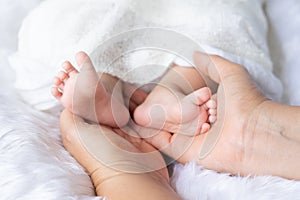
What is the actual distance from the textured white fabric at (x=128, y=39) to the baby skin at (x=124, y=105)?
0.09 m

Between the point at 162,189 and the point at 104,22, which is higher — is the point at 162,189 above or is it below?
below

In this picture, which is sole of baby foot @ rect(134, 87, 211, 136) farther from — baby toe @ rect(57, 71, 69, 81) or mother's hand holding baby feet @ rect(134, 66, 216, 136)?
baby toe @ rect(57, 71, 69, 81)

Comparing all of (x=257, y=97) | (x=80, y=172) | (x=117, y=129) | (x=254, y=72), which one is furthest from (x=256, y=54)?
(x=80, y=172)

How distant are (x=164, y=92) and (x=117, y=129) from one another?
11 centimetres

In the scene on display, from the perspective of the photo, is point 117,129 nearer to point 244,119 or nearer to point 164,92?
point 164,92

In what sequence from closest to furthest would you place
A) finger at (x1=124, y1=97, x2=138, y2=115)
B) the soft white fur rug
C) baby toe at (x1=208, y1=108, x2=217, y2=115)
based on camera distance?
the soft white fur rug
baby toe at (x1=208, y1=108, x2=217, y2=115)
finger at (x1=124, y1=97, x2=138, y2=115)

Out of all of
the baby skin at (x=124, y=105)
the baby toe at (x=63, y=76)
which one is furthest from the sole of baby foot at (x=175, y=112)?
the baby toe at (x=63, y=76)

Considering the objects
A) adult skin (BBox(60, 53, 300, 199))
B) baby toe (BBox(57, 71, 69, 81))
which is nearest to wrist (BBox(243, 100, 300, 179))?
adult skin (BBox(60, 53, 300, 199))

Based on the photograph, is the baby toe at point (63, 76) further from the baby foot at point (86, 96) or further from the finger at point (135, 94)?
the finger at point (135, 94)

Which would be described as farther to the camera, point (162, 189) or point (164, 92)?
point (164, 92)

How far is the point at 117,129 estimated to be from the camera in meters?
0.81

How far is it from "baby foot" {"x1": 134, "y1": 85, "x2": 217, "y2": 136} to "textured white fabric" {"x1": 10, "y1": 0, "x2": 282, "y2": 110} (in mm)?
96

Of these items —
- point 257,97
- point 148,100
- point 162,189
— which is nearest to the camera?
point 162,189

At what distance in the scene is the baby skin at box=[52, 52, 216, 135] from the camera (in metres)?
0.76
